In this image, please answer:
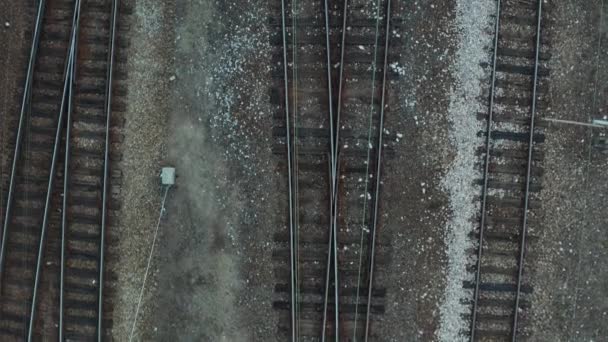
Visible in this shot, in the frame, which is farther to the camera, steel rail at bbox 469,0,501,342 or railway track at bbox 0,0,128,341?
railway track at bbox 0,0,128,341

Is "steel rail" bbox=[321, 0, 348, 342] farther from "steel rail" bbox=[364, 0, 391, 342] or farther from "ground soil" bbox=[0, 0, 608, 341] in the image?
"ground soil" bbox=[0, 0, 608, 341]

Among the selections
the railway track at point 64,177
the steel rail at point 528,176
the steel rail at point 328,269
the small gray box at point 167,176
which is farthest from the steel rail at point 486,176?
the railway track at point 64,177

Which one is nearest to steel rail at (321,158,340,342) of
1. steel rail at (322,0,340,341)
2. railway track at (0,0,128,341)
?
steel rail at (322,0,340,341)

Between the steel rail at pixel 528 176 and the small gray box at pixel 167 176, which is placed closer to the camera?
the steel rail at pixel 528 176

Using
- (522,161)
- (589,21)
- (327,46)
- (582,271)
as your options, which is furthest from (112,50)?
(582,271)

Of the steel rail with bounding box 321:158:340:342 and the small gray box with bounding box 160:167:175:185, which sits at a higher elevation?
the small gray box with bounding box 160:167:175:185

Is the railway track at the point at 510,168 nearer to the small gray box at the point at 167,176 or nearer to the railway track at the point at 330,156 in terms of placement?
the railway track at the point at 330,156

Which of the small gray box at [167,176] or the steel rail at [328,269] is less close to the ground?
the small gray box at [167,176]
